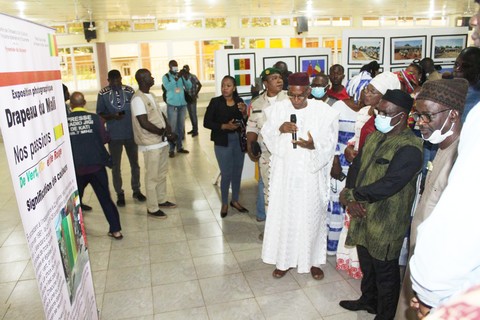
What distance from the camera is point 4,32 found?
57.8 inches

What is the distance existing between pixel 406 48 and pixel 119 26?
456 inches

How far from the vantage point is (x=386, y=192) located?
7.52 ft

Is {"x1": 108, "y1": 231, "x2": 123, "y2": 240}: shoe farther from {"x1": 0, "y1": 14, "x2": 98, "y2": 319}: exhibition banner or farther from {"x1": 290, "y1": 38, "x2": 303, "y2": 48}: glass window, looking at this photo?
{"x1": 290, "y1": 38, "x2": 303, "y2": 48}: glass window

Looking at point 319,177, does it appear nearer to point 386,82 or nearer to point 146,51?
point 386,82

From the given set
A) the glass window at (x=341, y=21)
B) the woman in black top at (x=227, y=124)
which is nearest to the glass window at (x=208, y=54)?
the glass window at (x=341, y=21)

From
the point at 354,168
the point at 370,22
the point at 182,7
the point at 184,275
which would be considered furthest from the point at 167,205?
the point at 370,22

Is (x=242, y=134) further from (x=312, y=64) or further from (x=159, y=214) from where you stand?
(x=312, y=64)

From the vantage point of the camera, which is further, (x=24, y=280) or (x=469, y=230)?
(x=24, y=280)

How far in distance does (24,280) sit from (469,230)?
12.3 ft

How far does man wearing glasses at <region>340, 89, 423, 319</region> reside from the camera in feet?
7.48

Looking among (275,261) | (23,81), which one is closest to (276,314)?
(275,261)

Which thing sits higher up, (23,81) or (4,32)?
(4,32)

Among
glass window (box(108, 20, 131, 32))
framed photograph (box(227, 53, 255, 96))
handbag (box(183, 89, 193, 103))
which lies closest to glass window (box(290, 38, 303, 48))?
glass window (box(108, 20, 131, 32))

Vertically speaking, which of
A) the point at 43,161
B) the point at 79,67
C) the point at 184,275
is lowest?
the point at 184,275
